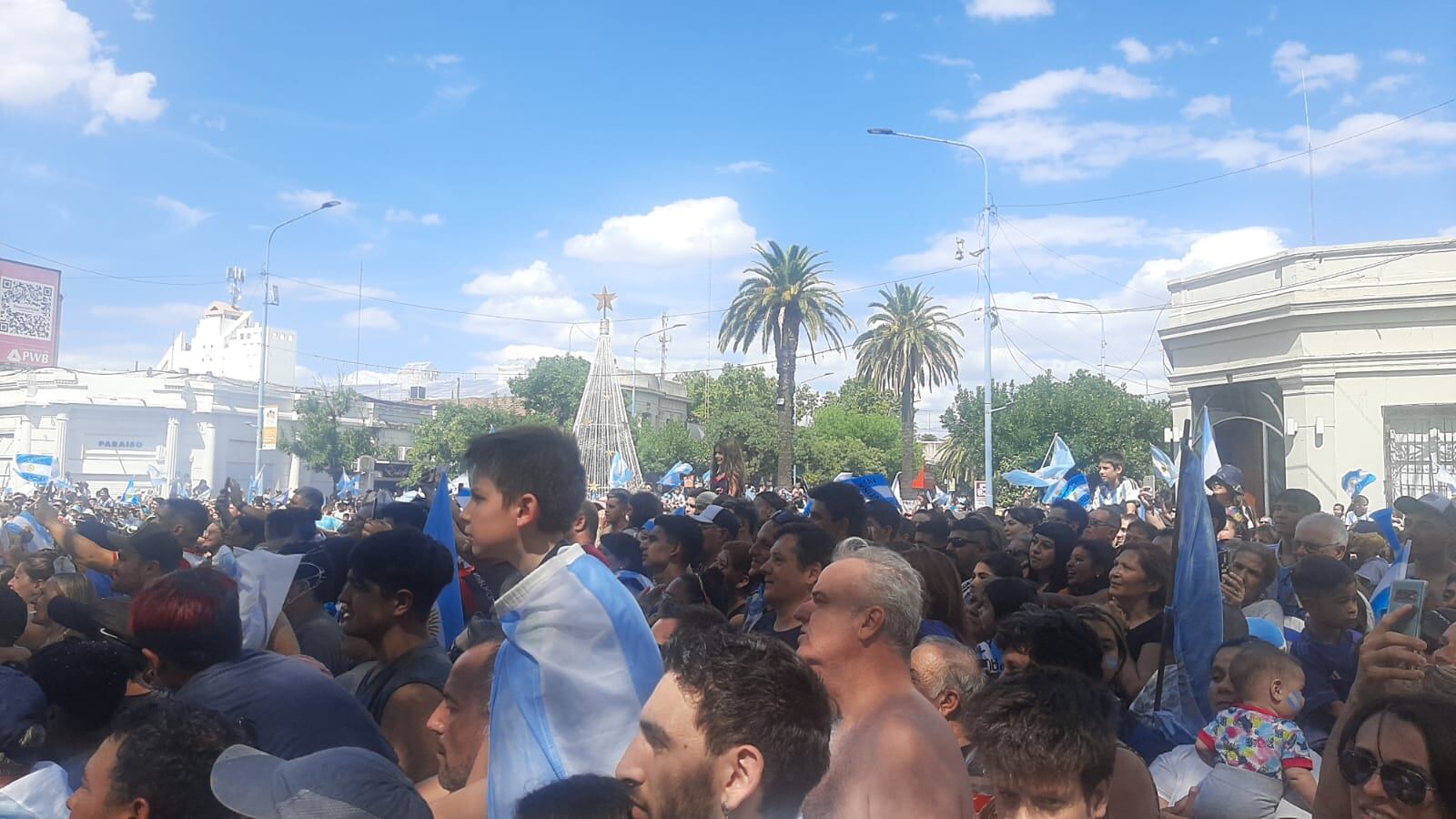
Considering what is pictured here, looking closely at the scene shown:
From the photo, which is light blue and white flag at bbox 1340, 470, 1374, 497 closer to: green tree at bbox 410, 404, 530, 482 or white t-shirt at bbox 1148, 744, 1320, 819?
white t-shirt at bbox 1148, 744, 1320, 819

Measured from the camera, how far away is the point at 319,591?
5633 millimetres

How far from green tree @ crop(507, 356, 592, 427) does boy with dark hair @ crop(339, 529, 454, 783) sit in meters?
68.6

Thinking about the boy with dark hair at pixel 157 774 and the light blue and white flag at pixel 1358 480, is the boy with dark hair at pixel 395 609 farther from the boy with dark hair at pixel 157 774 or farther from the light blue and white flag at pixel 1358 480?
the light blue and white flag at pixel 1358 480

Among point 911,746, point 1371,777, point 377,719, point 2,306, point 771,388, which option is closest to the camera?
point 1371,777

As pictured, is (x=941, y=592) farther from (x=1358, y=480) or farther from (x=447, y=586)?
(x=1358, y=480)

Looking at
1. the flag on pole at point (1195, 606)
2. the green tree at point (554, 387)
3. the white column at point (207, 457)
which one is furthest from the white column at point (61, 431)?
the flag on pole at point (1195, 606)

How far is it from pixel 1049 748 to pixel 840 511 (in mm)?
4453

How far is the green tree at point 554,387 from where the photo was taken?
7238 cm

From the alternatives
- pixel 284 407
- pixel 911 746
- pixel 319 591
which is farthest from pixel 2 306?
pixel 911 746

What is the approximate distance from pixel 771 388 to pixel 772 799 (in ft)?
251

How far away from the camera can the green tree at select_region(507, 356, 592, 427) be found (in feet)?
237

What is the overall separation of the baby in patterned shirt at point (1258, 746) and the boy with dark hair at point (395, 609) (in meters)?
2.50

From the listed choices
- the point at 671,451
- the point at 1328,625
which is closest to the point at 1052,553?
the point at 1328,625

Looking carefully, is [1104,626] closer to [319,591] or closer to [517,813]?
[517,813]
